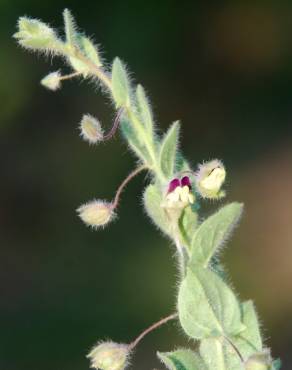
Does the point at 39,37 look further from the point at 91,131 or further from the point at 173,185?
the point at 173,185

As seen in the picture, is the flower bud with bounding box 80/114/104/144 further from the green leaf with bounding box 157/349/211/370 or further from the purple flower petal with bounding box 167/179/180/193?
the green leaf with bounding box 157/349/211/370

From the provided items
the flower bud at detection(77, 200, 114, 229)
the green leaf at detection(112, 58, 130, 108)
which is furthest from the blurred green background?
the green leaf at detection(112, 58, 130, 108)

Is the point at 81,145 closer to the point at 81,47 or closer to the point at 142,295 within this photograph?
the point at 142,295

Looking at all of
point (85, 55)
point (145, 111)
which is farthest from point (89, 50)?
point (145, 111)

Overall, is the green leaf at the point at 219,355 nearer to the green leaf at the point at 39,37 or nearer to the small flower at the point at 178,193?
the small flower at the point at 178,193

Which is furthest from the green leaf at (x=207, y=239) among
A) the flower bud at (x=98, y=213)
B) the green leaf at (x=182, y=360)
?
the flower bud at (x=98, y=213)
